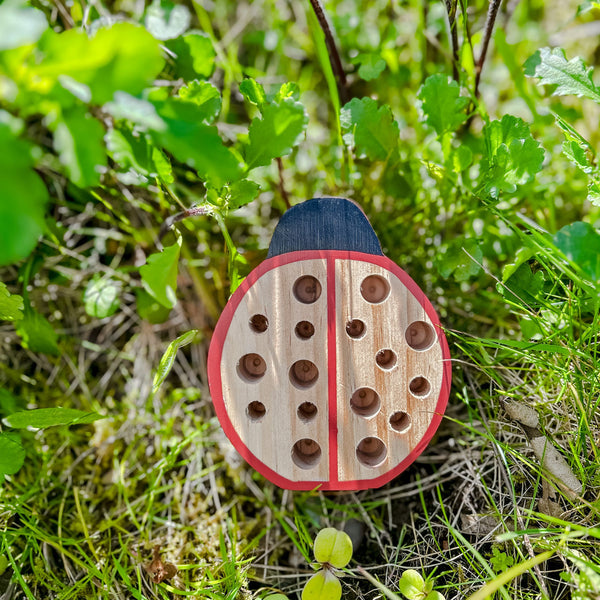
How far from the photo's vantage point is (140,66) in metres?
0.65

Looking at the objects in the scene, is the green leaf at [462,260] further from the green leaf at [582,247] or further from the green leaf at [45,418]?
the green leaf at [45,418]

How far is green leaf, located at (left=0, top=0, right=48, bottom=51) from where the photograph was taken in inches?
25.4

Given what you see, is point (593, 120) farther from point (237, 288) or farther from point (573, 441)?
point (237, 288)

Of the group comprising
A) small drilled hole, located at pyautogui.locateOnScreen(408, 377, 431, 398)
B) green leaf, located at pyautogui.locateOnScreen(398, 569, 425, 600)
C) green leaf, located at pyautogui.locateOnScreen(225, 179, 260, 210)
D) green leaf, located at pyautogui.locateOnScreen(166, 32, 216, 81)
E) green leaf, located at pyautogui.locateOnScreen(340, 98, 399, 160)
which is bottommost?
green leaf, located at pyautogui.locateOnScreen(398, 569, 425, 600)

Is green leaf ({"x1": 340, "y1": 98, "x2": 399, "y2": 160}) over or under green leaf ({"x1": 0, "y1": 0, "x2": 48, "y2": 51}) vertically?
under

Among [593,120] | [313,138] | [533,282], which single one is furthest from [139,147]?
[593,120]

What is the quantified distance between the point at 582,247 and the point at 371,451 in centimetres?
52

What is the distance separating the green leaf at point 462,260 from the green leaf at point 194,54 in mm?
612

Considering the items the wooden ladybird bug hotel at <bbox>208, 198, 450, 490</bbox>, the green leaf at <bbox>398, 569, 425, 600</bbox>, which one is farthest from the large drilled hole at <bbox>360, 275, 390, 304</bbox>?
the green leaf at <bbox>398, 569, 425, 600</bbox>

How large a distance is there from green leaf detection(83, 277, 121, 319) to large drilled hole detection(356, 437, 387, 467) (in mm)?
604

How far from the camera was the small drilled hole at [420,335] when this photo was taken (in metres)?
1.02

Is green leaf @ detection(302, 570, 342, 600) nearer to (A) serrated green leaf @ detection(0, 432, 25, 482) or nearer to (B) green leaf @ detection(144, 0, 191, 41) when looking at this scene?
(A) serrated green leaf @ detection(0, 432, 25, 482)

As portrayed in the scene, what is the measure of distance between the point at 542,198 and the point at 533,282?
0.31 metres

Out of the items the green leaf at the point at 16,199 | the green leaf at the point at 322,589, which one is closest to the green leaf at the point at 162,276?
the green leaf at the point at 16,199
